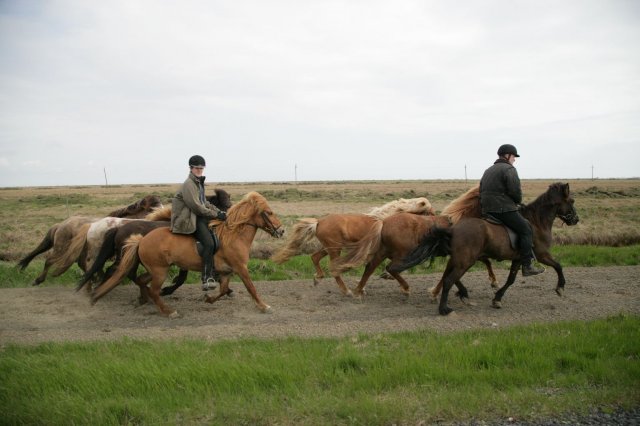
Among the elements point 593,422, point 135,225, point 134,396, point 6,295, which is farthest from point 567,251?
point 6,295

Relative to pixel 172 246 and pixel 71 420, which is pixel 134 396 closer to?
pixel 71 420

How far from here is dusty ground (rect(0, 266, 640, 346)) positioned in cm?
742

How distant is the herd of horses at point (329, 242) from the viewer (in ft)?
27.7

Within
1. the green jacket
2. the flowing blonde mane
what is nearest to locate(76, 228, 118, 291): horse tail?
the green jacket

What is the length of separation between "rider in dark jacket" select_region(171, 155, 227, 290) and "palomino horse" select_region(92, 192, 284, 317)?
22 cm

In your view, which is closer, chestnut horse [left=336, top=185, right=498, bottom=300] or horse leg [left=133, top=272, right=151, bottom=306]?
horse leg [left=133, top=272, right=151, bottom=306]

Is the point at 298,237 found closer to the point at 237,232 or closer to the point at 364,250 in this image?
the point at 364,250

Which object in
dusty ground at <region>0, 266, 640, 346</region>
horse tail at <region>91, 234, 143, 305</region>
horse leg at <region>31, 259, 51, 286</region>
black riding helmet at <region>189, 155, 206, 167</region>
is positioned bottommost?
dusty ground at <region>0, 266, 640, 346</region>

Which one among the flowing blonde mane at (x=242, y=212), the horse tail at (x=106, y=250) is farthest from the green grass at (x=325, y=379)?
the horse tail at (x=106, y=250)

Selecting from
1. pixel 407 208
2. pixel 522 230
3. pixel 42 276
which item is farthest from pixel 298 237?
pixel 42 276

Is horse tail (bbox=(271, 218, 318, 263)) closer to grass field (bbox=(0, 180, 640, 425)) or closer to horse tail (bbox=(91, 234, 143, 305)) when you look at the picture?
horse tail (bbox=(91, 234, 143, 305))

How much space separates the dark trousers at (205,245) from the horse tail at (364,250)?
106 inches

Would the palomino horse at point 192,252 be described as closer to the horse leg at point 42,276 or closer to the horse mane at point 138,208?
the horse leg at point 42,276

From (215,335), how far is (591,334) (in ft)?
17.8
